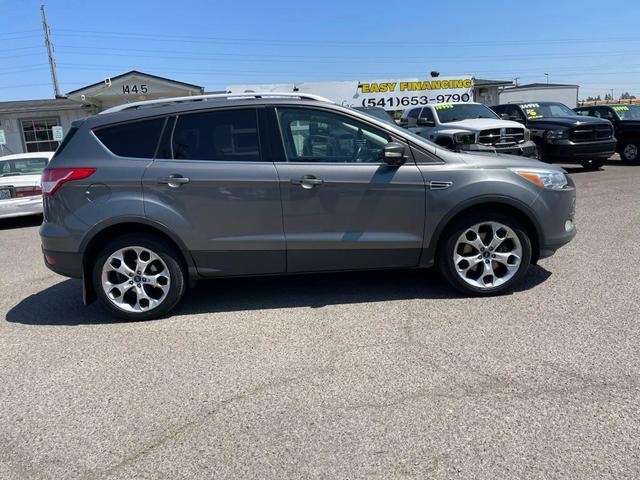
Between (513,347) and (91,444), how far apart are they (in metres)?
2.78

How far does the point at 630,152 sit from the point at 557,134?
3.51 m

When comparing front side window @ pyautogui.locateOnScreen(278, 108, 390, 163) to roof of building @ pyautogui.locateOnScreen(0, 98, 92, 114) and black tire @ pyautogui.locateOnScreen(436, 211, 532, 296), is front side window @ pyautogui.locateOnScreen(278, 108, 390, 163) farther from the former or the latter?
roof of building @ pyautogui.locateOnScreen(0, 98, 92, 114)

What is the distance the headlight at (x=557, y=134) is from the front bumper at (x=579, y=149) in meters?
0.10

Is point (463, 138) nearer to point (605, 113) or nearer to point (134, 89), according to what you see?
point (605, 113)

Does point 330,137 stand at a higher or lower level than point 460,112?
lower

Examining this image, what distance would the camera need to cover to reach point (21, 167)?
1063 cm

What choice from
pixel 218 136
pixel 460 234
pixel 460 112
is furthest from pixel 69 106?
pixel 460 234

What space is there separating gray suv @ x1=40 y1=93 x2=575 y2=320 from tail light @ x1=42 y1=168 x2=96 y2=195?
0.5 inches

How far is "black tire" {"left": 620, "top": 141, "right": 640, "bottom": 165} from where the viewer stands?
1489 centimetres

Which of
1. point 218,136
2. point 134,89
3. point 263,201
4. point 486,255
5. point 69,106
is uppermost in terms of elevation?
point 134,89

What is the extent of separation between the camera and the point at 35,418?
3.16 meters

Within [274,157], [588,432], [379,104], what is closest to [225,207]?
[274,157]

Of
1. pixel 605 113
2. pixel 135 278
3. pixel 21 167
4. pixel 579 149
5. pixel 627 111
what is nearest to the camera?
pixel 135 278

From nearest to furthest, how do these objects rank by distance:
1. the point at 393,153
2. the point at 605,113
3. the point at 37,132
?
the point at 393,153
the point at 605,113
the point at 37,132
